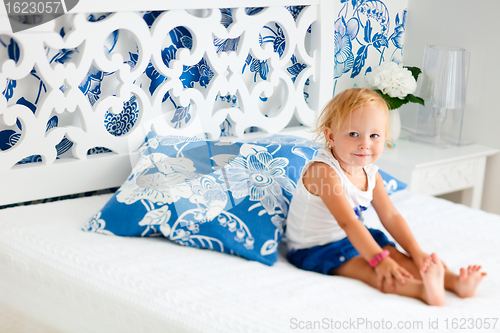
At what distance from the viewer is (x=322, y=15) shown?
1812 millimetres

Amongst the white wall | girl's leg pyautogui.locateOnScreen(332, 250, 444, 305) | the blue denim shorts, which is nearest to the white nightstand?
the white wall

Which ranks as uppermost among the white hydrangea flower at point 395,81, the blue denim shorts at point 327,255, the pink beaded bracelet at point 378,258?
the white hydrangea flower at point 395,81

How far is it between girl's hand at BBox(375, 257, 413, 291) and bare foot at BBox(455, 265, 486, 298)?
0.10 meters

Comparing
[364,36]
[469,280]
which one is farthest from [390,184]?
[364,36]

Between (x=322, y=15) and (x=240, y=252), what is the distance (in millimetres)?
1051

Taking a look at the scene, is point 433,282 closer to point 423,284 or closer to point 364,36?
point 423,284

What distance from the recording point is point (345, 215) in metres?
1.10

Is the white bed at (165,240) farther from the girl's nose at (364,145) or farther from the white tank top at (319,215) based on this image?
the girl's nose at (364,145)

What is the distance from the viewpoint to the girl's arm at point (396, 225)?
1.11 m

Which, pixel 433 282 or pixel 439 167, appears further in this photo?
pixel 439 167

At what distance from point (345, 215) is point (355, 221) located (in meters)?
0.03

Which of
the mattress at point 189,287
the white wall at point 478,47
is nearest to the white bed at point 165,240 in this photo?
the mattress at point 189,287

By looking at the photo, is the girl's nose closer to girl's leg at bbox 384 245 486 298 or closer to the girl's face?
the girl's face

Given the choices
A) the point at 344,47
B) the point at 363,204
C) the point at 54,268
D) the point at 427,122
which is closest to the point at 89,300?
the point at 54,268
